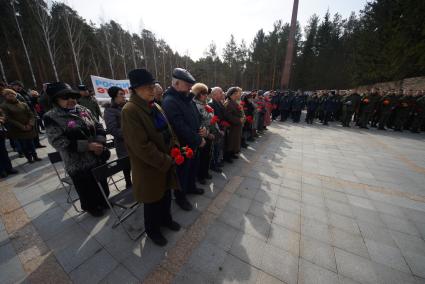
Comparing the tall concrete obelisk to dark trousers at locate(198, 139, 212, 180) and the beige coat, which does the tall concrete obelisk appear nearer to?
dark trousers at locate(198, 139, 212, 180)

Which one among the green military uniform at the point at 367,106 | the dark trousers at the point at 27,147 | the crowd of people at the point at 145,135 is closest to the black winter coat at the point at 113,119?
the crowd of people at the point at 145,135

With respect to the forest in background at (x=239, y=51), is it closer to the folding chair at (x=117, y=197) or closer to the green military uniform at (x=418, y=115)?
the green military uniform at (x=418, y=115)

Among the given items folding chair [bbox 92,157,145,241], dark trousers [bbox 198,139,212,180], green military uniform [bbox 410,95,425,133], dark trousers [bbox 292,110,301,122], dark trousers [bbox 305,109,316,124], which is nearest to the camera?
folding chair [bbox 92,157,145,241]

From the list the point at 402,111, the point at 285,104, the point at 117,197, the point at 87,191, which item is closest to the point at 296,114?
the point at 285,104

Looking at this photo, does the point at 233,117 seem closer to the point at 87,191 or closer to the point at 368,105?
the point at 87,191

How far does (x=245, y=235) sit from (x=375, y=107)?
12190 mm

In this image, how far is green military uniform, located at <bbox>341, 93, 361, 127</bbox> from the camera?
10.1 metres

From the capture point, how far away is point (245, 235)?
2514 mm

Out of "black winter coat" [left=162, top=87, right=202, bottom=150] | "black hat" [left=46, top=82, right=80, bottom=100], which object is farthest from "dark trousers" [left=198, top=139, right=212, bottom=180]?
"black hat" [left=46, top=82, right=80, bottom=100]

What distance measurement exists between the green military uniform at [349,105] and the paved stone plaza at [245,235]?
6.92 metres

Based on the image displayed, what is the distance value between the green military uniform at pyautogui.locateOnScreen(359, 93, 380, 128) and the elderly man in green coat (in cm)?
1213

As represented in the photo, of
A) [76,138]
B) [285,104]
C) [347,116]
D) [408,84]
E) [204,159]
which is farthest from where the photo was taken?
[408,84]

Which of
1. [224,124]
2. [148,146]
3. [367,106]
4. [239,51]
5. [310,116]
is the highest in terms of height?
[239,51]

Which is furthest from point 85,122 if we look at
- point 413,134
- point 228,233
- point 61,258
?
point 413,134
